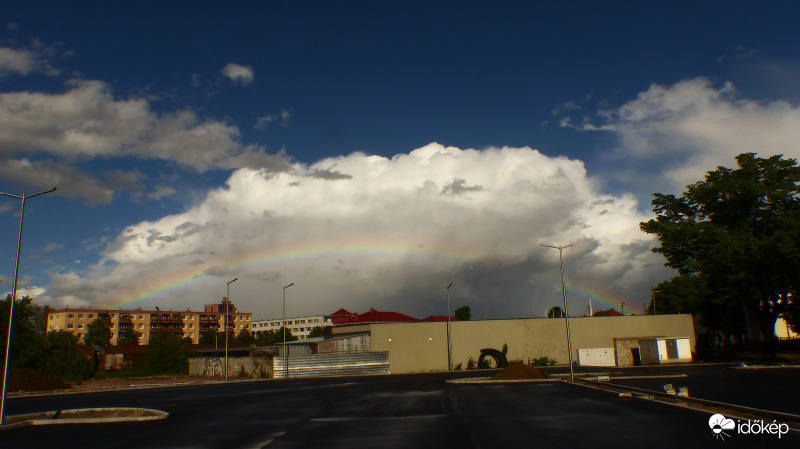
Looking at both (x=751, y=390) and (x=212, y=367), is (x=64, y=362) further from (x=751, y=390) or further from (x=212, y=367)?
(x=751, y=390)

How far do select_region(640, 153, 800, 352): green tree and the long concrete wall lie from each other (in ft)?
35.0

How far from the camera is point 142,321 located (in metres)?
179

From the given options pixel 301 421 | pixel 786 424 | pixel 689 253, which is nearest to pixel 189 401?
pixel 301 421

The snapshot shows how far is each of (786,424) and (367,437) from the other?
11814mm

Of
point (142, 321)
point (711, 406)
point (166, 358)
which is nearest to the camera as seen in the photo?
point (711, 406)

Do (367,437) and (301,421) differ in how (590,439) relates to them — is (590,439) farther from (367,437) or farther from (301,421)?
(301,421)

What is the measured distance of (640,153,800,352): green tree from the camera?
47.4m

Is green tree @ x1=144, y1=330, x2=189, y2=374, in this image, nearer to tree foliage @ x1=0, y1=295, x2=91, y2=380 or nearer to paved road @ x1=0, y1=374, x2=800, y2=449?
tree foliage @ x1=0, y1=295, x2=91, y2=380

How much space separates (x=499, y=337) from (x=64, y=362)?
167 feet

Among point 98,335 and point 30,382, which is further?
point 98,335

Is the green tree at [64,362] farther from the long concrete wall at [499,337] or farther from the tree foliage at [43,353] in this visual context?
the long concrete wall at [499,337]

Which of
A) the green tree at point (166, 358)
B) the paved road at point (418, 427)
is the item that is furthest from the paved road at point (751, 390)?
the green tree at point (166, 358)

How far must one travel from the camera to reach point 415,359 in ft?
201

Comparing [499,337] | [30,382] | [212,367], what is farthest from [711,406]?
[212,367]
